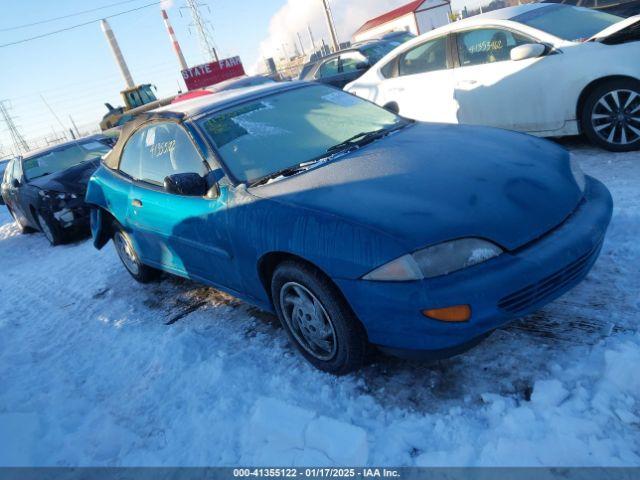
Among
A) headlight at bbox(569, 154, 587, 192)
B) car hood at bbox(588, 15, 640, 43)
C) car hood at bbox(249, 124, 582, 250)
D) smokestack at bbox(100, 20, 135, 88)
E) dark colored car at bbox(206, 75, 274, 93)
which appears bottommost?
headlight at bbox(569, 154, 587, 192)

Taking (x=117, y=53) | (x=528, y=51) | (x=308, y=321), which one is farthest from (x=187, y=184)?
(x=117, y=53)

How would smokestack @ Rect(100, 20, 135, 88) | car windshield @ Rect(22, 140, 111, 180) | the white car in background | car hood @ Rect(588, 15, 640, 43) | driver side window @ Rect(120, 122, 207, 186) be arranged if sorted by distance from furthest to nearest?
smokestack @ Rect(100, 20, 135, 88) < car windshield @ Rect(22, 140, 111, 180) < the white car in background < car hood @ Rect(588, 15, 640, 43) < driver side window @ Rect(120, 122, 207, 186)

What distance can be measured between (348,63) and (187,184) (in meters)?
8.13

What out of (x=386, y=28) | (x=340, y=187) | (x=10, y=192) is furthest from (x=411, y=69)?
(x=386, y=28)

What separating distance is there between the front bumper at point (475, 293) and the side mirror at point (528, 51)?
9.66 ft

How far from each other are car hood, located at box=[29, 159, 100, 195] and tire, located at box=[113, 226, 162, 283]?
118 inches

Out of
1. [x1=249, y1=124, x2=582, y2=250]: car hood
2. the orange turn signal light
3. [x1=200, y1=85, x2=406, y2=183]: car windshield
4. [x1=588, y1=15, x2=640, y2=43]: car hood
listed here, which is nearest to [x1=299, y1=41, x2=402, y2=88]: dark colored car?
[x1=588, y1=15, x2=640, y2=43]: car hood

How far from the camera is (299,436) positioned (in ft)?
7.38

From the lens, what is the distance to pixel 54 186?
23.6 ft

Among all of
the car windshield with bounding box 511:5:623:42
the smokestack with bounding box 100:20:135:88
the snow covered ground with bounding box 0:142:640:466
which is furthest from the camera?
the smokestack with bounding box 100:20:135:88

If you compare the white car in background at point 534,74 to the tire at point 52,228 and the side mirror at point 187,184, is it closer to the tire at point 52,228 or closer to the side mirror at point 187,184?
the side mirror at point 187,184

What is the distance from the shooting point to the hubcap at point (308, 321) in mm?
2471

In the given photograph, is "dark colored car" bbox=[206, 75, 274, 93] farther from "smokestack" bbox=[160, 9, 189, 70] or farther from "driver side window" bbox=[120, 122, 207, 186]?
"smokestack" bbox=[160, 9, 189, 70]

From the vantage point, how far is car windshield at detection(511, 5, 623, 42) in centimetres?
470
